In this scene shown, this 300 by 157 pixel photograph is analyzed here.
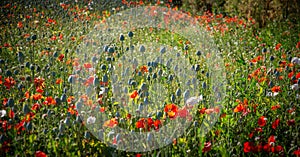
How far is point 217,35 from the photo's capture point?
533cm

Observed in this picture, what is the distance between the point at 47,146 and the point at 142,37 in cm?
318

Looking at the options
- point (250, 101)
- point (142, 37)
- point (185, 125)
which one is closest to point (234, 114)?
point (250, 101)

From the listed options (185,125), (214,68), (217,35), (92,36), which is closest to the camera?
(185,125)

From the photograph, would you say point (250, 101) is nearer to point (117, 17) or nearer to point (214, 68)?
point (214, 68)

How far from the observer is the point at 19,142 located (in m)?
2.27

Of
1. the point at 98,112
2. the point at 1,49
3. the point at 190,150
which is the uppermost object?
the point at 1,49

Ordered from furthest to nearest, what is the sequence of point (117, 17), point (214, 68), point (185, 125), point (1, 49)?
point (117, 17) < point (1, 49) < point (214, 68) < point (185, 125)

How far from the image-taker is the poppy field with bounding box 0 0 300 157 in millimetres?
2248

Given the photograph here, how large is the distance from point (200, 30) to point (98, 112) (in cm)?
340

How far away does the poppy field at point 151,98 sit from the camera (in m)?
2.25

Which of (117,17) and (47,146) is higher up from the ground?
(117,17)

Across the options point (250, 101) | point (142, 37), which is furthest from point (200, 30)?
point (250, 101)

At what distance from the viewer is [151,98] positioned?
2.96 metres

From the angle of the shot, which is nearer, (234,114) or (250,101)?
(234,114)
